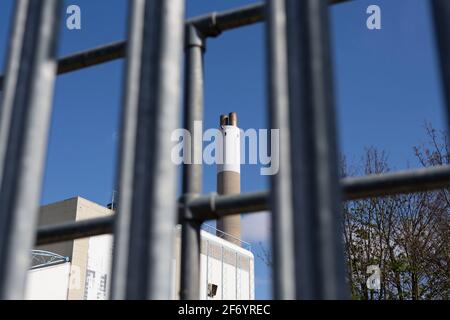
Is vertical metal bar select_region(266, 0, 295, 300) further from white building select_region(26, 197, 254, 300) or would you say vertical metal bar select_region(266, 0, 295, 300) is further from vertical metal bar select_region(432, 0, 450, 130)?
white building select_region(26, 197, 254, 300)

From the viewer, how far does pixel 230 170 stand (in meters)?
→ 41.8

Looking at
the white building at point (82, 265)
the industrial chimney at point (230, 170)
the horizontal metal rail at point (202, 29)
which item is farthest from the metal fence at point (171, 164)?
the industrial chimney at point (230, 170)

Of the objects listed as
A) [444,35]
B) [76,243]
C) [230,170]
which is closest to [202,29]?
[444,35]

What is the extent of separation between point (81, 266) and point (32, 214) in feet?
83.4

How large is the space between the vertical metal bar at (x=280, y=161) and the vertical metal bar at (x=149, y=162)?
2.19 feet

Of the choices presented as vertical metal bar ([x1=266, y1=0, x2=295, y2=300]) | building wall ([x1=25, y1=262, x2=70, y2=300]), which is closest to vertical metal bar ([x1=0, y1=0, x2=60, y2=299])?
vertical metal bar ([x1=266, y1=0, x2=295, y2=300])

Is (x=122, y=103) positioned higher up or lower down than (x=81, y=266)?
lower down

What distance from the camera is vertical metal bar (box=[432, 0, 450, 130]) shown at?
3967mm

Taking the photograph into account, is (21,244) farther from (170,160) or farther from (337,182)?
(337,182)

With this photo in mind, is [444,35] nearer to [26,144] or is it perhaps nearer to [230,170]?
[26,144]

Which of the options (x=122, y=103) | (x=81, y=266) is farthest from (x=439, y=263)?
(x=122, y=103)

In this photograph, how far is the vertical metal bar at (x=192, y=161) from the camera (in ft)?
17.1

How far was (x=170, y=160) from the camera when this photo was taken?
4.07 m

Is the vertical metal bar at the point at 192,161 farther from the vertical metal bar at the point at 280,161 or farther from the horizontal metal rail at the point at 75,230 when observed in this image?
the vertical metal bar at the point at 280,161
